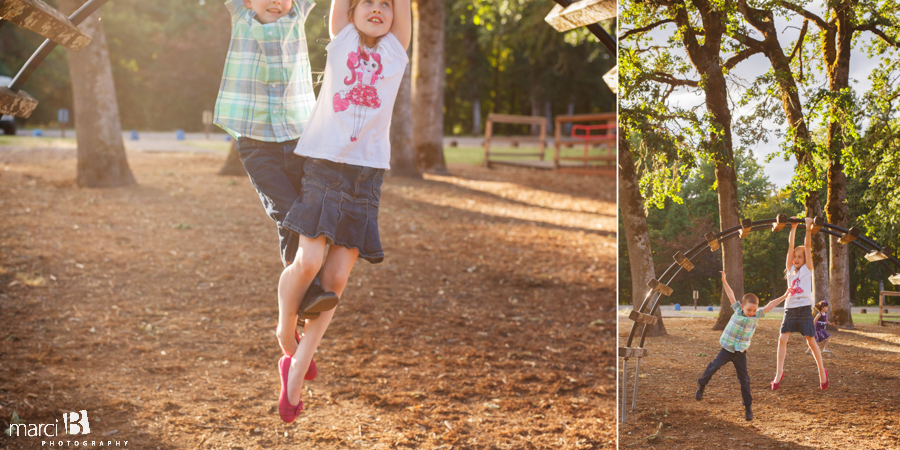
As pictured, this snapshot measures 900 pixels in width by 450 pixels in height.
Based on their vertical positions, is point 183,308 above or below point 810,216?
below

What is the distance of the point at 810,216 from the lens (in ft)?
7.32

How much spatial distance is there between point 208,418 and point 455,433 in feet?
5.07

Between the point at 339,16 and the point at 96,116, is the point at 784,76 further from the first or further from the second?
the point at 96,116

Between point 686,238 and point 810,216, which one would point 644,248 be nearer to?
point 686,238

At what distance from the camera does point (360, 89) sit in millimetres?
2287

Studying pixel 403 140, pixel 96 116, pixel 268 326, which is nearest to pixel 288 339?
pixel 268 326

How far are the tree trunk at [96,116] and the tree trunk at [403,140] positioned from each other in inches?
180

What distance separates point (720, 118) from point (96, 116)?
10117 millimetres

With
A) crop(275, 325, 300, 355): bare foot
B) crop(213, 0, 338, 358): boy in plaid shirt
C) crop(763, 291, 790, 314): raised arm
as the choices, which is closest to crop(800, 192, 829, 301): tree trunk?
crop(763, 291, 790, 314): raised arm

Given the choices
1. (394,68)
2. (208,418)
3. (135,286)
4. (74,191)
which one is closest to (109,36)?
(74,191)

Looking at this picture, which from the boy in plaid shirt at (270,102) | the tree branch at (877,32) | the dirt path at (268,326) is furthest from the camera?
the dirt path at (268,326)

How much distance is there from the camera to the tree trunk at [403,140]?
483 inches

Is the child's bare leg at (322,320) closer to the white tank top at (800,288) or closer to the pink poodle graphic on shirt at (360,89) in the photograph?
the pink poodle graphic on shirt at (360,89)

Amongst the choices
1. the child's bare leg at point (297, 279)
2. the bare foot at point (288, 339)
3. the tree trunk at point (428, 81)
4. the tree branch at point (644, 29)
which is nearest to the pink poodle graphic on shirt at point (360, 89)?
the child's bare leg at point (297, 279)
